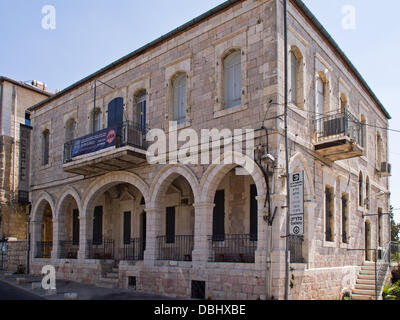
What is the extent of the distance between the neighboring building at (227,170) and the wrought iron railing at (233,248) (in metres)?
0.04

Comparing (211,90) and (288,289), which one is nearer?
(288,289)

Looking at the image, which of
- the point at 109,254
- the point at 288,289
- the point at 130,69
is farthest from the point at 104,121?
the point at 288,289

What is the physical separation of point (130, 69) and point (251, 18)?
19.4ft

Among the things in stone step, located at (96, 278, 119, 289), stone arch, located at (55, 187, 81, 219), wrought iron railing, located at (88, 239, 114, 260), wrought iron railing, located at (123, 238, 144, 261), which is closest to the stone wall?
stone arch, located at (55, 187, 81, 219)

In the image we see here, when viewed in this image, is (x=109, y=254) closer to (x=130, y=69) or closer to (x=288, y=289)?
(x=130, y=69)

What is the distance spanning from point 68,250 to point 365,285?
43.0ft

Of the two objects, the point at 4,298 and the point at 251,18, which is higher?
the point at 251,18

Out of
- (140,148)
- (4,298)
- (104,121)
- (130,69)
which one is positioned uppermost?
(130,69)

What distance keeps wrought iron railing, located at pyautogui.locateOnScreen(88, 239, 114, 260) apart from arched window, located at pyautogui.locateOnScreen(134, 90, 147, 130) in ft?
18.8

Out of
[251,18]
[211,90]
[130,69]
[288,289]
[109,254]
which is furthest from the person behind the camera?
[109,254]

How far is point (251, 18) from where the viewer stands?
1226 centimetres

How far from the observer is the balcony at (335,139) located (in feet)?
41.7

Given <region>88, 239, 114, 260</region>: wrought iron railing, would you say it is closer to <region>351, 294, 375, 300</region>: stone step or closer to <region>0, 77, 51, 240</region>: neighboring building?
<region>0, 77, 51, 240</region>: neighboring building

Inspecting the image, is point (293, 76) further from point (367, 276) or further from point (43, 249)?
point (43, 249)
